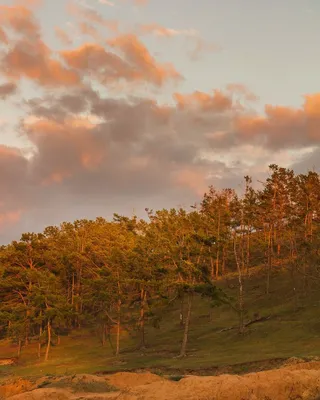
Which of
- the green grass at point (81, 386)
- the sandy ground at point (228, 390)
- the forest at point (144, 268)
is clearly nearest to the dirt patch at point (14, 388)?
the green grass at point (81, 386)

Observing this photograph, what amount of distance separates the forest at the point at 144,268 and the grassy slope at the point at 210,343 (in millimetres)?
1744

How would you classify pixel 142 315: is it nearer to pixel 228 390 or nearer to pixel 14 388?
pixel 14 388

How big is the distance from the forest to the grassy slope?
1.74 meters

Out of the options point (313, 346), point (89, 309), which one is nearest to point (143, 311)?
point (313, 346)

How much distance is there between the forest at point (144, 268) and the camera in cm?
5906

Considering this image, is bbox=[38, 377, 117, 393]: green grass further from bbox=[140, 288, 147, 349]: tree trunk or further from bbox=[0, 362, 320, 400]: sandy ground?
bbox=[140, 288, 147, 349]: tree trunk

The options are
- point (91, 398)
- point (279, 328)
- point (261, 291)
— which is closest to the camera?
point (91, 398)

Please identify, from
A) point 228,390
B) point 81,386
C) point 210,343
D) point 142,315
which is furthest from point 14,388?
point 210,343

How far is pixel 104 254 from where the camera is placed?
88625 millimetres

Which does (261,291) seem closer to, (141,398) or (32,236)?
(32,236)

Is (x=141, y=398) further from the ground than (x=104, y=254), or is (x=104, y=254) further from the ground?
(x=104, y=254)

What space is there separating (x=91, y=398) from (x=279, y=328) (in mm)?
42734

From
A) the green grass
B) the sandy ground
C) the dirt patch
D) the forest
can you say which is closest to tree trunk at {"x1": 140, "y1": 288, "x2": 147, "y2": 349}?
the forest

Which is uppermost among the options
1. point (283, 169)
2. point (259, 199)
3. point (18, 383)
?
point (283, 169)
